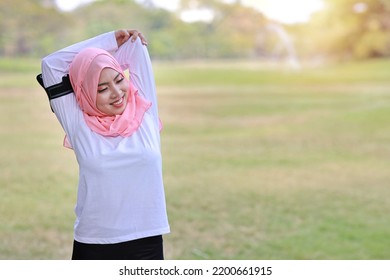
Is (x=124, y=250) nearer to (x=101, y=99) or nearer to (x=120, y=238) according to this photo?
(x=120, y=238)

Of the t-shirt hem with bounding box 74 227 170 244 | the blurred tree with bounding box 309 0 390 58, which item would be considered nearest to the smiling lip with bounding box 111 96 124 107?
the t-shirt hem with bounding box 74 227 170 244

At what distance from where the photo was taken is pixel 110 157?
1.36 metres

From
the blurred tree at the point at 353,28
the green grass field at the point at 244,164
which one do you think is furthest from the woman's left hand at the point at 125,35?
the blurred tree at the point at 353,28

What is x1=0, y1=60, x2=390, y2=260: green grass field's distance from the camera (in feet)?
10.3

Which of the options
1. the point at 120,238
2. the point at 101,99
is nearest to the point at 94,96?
the point at 101,99

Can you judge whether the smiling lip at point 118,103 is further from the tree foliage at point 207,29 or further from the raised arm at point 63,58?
the tree foliage at point 207,29

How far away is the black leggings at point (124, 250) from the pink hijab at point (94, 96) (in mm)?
238

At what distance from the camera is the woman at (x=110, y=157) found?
1.37 m

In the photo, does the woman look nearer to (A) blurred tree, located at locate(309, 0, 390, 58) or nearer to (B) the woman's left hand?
(B) the woman's left hand

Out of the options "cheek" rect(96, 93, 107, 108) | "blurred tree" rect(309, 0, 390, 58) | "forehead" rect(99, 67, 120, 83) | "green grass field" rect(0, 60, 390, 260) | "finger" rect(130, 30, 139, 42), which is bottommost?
"green grass field" rect(0, 60, 390, 260)

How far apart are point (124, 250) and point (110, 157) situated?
21cm

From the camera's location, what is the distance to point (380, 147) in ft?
15.1

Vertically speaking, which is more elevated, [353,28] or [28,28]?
[28,28]
